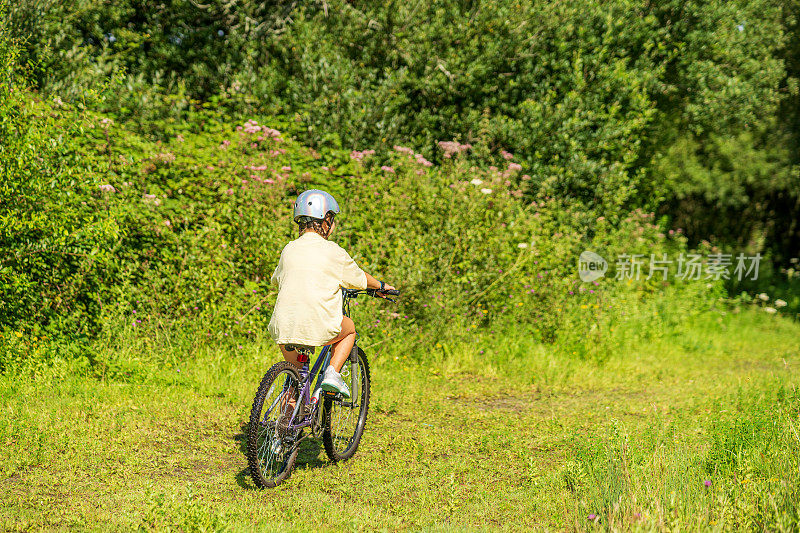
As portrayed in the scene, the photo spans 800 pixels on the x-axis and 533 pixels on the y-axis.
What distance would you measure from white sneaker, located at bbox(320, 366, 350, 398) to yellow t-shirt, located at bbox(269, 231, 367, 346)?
0.78 feet

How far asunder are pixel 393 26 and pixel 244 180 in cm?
531

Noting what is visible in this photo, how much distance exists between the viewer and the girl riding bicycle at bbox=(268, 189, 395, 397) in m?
4.61

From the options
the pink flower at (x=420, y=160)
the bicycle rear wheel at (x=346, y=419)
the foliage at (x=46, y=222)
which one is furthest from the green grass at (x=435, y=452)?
the pink flower at (x=420, y=160)

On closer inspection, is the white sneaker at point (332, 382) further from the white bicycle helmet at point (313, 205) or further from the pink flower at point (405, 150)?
the pink flower at point (405, 150)

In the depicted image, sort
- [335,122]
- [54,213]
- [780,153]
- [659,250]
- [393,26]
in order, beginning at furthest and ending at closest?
[780,153], [659,250], [393,26], [335,122], [54,213]

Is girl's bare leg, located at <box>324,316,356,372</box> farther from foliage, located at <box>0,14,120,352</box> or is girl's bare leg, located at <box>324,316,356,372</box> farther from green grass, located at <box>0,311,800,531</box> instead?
foliage, located at <box>0,14,120,352</box>

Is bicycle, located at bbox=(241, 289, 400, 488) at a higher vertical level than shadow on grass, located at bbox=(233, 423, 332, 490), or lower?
higher

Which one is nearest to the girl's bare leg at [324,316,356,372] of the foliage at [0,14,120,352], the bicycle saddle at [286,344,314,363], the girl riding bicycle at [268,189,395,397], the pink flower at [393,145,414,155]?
the girl riding bicycle at [268,189,395,397]

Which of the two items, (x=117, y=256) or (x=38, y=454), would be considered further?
(x=117, y=256)

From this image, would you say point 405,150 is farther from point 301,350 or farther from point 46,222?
point 301,350

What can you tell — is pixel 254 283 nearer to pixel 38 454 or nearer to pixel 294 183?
pixel 294 183

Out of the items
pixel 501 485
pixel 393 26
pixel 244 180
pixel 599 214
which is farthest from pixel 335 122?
pixel 501 485

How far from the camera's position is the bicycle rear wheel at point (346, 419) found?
5.13m

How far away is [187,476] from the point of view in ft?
Answer: 16.1
